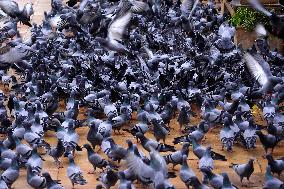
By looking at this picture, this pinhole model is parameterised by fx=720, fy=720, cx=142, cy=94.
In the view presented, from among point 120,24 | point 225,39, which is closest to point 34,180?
point 225,39

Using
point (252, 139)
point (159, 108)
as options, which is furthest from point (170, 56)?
point (252, 139)

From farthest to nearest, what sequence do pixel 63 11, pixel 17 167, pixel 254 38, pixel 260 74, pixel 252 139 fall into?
pixel 63 11 < pixel 254 38 < pixel 260 74 < pixel 252 139 < pixel 17 167

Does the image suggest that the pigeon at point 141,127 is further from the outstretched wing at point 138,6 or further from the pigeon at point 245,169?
the outstretched wing at point 138,6

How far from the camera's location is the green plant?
1340 centimetres

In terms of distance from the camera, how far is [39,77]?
11648 millimetres

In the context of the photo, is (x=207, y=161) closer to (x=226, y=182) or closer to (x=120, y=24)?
(x=226, y=182)

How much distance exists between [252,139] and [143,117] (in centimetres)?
152

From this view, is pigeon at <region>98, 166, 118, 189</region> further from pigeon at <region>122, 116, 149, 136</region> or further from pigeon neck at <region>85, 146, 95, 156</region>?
pigeon at <region>122, 116, 149, 136</region>

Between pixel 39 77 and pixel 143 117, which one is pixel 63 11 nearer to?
pixel 39 77

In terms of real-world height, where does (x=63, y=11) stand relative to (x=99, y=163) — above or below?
below

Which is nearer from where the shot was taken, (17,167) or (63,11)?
(17,167)

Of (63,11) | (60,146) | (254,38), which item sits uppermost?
(60,146)

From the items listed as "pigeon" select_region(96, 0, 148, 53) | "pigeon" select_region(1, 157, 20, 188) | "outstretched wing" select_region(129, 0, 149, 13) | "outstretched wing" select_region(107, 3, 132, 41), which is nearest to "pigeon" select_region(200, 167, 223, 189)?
"pigeon" select_region(1, 157, 20, 188)

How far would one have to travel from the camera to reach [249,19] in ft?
44.1
